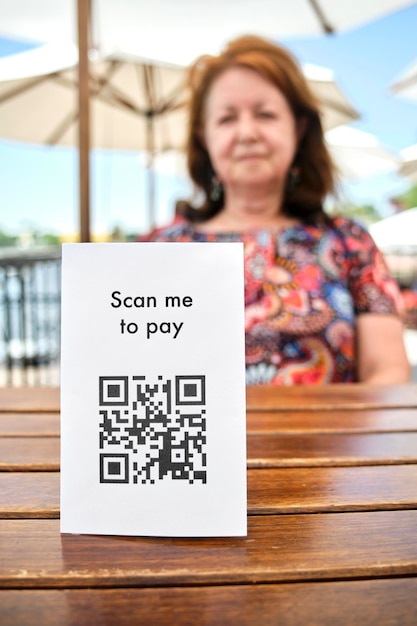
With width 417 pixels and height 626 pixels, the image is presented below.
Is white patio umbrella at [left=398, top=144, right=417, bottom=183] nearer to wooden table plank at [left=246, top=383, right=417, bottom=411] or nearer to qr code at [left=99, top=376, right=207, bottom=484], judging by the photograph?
wooden table plank at [left=246, top=383, right=417, bottom=411]

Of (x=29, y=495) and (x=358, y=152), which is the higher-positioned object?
(x=358, y=152)

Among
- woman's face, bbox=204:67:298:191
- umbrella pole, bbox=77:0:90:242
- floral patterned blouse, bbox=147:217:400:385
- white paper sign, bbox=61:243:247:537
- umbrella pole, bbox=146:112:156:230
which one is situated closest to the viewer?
white paper sign, bbox=61:243:247:537

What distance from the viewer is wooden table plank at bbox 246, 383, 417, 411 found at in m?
0.99

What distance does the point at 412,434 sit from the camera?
827 millimetres

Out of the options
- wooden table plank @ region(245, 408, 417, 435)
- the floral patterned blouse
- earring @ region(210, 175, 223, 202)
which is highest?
earring @ region(210, 175, 223, 202)

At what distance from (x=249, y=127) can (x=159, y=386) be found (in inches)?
43.1

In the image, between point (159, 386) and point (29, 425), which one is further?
point (29, 425)

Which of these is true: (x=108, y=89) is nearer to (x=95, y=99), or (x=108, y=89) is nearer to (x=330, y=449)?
→ (x=95, y=99)

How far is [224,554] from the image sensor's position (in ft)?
1.57

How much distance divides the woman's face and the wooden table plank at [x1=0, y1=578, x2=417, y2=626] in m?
1.20

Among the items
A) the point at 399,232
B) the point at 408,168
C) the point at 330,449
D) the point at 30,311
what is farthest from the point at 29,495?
the point at 399,232

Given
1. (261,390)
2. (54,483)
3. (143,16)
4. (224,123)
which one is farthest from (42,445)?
(143,16)

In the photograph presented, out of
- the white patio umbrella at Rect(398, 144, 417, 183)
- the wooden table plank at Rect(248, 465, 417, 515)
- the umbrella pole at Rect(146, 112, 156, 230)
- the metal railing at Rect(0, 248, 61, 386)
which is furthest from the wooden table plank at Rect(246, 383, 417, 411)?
the white patio umbrella at Rect(398, 144, 417, 183)

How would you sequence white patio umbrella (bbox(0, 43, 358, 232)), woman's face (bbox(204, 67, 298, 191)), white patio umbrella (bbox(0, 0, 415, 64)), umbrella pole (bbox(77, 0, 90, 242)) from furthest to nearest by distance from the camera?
white patio umbrella (bbox(0, 43, 358, 232)) < white patio umbrella (bbox(0, 0, 415, 64)) < umbrella pole (bbox(77, 0, 90, 242)) < woman's face (bbox(204, 67, 298, 191))
